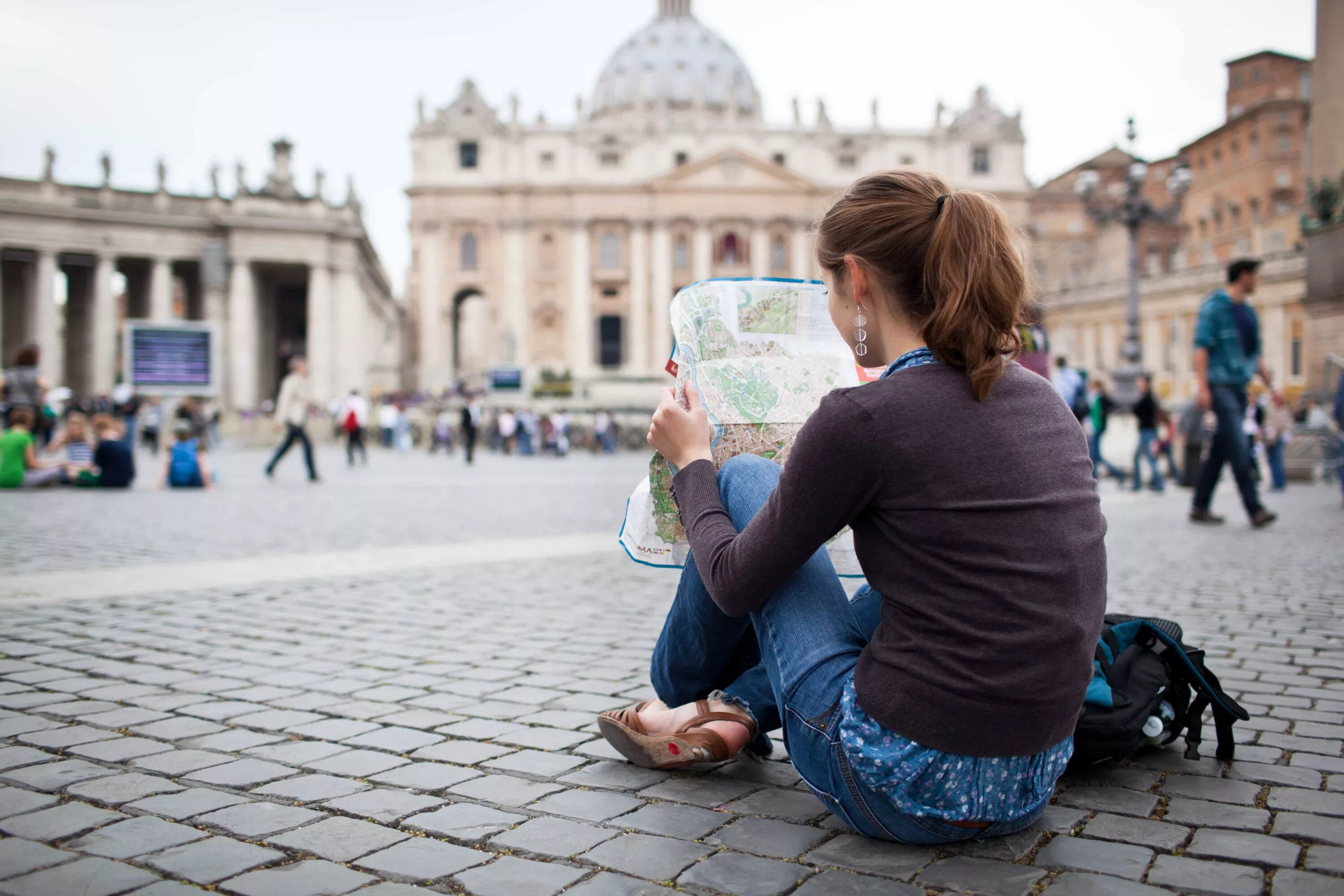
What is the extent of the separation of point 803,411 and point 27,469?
43.1 ft

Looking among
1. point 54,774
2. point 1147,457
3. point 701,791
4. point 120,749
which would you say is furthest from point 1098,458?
point 54,774

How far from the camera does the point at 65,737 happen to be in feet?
9.89

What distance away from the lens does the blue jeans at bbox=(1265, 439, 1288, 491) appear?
45.9 feet

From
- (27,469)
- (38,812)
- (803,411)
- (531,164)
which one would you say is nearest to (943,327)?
(803,411)

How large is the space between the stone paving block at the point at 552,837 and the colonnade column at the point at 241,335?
4741cm

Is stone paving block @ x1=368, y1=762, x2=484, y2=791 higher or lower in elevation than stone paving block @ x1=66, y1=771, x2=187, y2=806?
lower

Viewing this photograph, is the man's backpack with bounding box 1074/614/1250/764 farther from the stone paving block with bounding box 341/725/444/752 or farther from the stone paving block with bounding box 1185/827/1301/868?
the stone paving block with bounding box 341/725/444/752

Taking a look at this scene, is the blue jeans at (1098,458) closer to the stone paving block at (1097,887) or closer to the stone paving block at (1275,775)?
the stone paving block at (1275,775)

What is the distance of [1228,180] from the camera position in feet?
208

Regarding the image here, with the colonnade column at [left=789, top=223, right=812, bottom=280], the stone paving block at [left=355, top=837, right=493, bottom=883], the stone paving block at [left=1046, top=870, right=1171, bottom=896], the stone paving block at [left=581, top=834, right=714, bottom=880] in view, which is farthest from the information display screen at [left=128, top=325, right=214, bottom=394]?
the colonnade column at [left=789, top=223, right=812, bottom=280]

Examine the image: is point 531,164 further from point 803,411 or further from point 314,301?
point 803,411

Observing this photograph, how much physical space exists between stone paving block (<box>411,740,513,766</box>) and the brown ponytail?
1689mm

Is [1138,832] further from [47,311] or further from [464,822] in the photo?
[47,311]

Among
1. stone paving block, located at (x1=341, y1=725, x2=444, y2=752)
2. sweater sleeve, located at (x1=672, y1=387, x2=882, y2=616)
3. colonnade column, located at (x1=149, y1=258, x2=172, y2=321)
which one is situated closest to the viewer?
sweater sleeve, located at (x1=672, y1=387, x2=882, y2=616)
